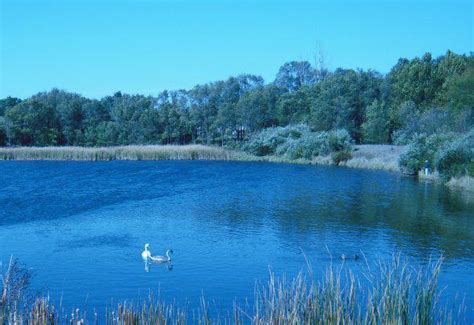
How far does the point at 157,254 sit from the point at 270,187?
17759mm

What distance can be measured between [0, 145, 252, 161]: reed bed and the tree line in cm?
1047

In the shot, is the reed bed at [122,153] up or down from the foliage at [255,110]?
down

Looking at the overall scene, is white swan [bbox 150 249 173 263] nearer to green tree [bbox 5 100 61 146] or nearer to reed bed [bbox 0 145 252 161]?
reed bed [bbox 0 145 252 161]

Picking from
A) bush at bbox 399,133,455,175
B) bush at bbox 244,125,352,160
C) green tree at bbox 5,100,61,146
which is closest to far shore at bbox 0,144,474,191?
bush at bbox 244,125,352,160

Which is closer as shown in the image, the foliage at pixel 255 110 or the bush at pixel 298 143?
the bush at pixel 298 143

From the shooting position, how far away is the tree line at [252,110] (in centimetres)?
5731

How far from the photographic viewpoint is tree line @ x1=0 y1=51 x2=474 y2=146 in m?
57.3

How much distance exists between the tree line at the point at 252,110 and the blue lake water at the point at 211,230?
20.8m

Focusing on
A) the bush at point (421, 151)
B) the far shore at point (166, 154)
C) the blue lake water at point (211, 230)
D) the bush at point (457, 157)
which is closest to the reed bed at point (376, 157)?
the far shore at point (166, 154)

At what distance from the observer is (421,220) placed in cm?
2323

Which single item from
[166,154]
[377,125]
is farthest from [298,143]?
[166,154]

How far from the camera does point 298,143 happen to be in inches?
2216

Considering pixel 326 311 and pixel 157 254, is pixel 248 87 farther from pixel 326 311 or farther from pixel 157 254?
pixel 326 311

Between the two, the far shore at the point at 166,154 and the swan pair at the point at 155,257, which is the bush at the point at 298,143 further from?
the swan pair at the point at 155,257
